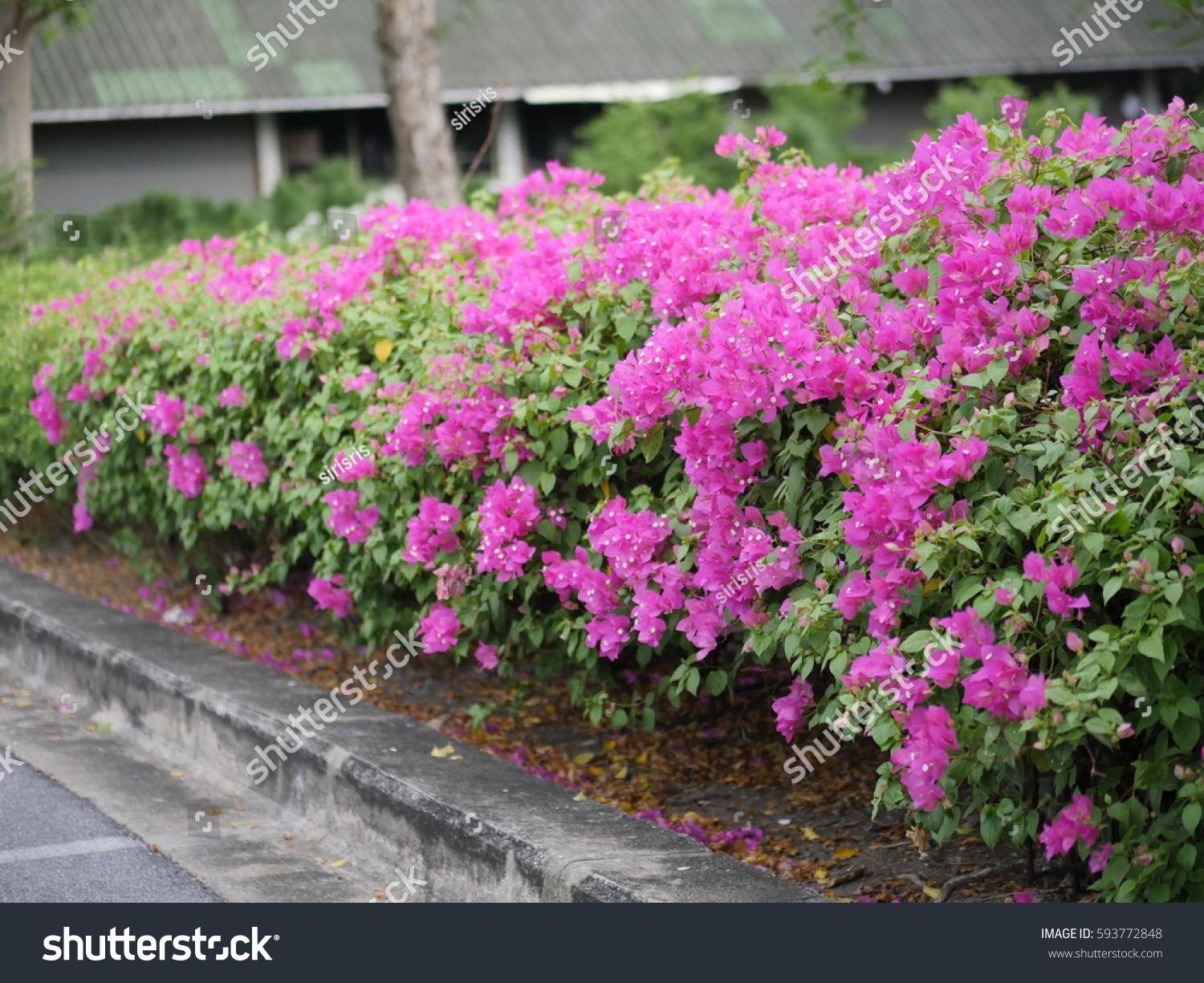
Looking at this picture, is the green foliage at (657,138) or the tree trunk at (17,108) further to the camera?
the green foliage at (657,138)

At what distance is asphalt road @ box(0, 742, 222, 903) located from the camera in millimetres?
3387

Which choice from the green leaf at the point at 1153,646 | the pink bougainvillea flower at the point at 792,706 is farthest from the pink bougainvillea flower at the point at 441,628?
the green leaf at the point at 1153,646

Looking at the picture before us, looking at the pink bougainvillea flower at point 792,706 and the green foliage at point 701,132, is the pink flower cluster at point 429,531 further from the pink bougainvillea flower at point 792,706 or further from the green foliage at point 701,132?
the green foliage at point 701,132

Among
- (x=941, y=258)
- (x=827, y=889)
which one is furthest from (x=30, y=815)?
(x=941, y=258)

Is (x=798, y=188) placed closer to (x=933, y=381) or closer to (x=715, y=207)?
(x=715, y=207)

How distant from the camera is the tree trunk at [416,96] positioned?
970cm

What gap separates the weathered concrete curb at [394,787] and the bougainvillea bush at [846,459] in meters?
0.36

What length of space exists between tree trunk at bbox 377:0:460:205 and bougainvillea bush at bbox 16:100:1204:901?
16.7 ft

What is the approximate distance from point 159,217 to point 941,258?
17552 mm

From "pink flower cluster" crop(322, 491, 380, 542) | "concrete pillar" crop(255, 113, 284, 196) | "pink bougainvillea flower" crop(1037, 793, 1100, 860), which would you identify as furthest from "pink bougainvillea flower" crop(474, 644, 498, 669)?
"concrete pillar" crop(255, 113, 284, 196)

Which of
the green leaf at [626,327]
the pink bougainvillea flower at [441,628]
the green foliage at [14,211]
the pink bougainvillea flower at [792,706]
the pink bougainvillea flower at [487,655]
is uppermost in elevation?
the green foliage at [14,211]

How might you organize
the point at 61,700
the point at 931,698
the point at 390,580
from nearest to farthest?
the point at 931,698
the point at 390,580
the point at 61,700

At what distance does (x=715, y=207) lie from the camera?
13.2 feet

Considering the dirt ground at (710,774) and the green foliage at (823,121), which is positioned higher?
the green foliage at (823,121)
